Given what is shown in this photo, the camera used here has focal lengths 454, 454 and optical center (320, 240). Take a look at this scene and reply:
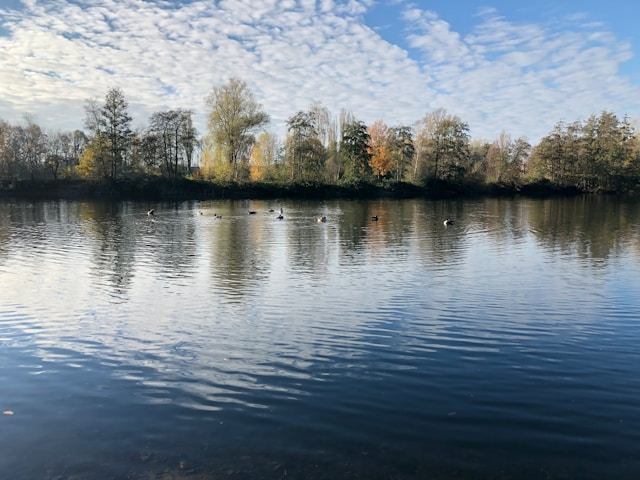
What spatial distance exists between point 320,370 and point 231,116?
65570 mm

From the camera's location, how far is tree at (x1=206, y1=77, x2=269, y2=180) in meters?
Result: 68.6

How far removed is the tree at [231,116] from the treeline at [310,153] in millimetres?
151

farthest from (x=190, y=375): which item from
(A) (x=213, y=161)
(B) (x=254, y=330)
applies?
(A) (x=213, y=161)

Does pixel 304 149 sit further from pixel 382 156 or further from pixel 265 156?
pixel 382 156

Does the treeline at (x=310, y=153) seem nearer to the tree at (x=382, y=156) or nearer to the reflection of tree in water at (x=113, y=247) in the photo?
the tree at (x=382, y=156)

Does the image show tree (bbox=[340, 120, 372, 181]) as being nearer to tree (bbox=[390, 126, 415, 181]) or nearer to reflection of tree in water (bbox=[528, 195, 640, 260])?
tree (bbox=[390, 126, 415, 181])

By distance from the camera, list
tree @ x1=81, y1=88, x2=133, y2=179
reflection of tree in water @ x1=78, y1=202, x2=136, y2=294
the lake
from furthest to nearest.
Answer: tree @ x1=81, y1=88, x2=133, y2=179, reflection of tree in water @ x1=78, y1=202, x2=136, y2=294, the lake

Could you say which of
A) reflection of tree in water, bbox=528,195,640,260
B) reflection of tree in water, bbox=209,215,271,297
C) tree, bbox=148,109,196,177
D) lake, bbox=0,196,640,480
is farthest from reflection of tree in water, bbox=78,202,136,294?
tree, bbox=148,109,196,177

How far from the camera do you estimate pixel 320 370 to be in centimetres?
818

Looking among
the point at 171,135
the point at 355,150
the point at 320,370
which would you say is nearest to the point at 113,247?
the point at 320,370

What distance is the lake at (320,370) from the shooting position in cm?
564

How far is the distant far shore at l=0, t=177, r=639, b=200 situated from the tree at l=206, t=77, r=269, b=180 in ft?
21.5

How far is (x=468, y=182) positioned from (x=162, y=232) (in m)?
70.3

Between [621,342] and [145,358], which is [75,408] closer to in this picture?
[145,358]
